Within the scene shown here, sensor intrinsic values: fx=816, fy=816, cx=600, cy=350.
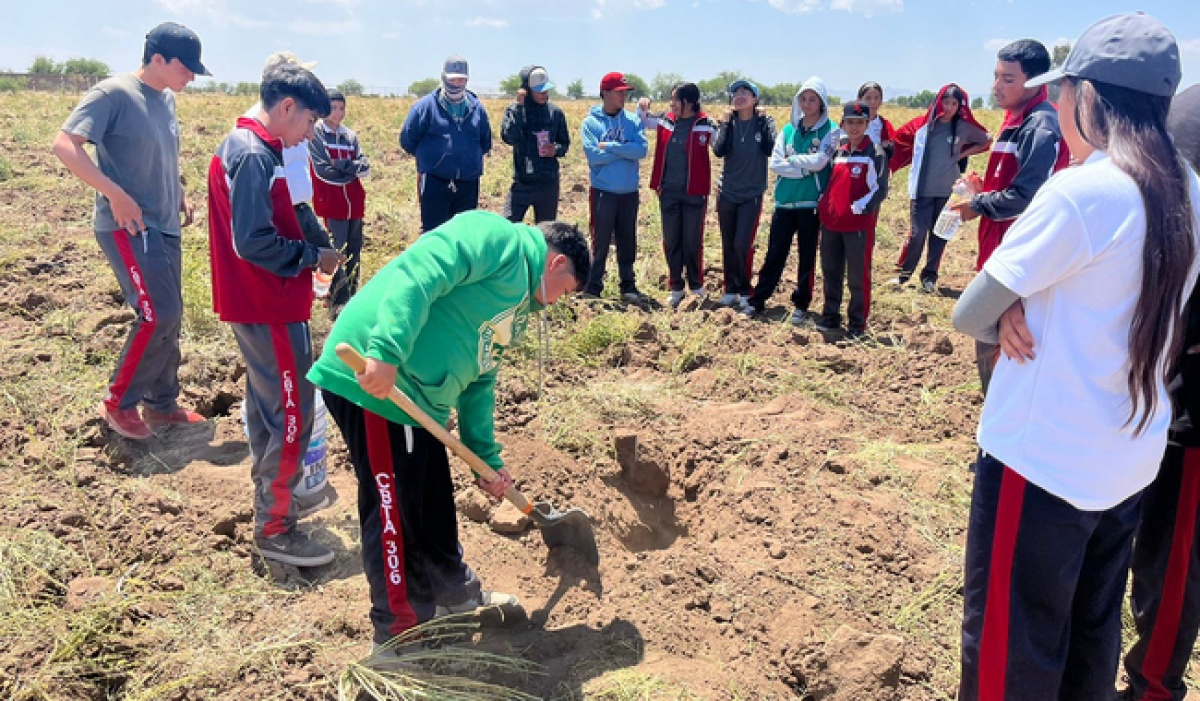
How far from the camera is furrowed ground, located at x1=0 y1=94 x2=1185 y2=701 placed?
2.82 meters

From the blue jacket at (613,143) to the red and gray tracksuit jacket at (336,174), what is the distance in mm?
1956

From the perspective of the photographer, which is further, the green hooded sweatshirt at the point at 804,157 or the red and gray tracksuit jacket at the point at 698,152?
the red and gray tracksuit jacket at the point at 698,152

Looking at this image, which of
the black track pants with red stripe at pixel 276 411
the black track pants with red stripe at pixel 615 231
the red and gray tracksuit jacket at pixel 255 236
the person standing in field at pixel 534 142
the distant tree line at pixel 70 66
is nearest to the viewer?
the red and gray tracksuit jacket at pixel 255 236

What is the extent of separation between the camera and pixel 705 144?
701cm

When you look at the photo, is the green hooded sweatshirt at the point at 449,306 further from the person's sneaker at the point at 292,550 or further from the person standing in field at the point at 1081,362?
the person standing in field at the point at 1081,362

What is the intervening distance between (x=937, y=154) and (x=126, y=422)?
6709mm

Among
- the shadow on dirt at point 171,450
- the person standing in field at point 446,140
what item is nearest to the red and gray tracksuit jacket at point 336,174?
the person standing in field at point 446,140

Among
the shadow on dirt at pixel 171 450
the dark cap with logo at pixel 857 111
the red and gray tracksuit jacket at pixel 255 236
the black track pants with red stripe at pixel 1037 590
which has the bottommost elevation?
the shadow on dirt at pixel 171 450

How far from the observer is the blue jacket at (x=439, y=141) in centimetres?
662

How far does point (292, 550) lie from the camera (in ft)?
11.0

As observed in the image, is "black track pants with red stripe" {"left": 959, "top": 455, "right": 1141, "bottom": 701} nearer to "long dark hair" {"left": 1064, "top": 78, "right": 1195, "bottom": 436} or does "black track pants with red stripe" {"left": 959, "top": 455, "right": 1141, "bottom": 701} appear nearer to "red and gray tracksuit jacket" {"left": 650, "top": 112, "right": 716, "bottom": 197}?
"long dark hair" {"left": 1064, "top": 78, "right": 1195, "bottom": 436}

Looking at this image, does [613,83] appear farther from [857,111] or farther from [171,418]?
[171,418]

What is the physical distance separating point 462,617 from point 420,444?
30.9 inches

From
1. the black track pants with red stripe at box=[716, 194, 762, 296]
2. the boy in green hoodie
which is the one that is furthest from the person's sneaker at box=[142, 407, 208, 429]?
the black track pants with red stripe at box=[716, 194, 762, 296]
